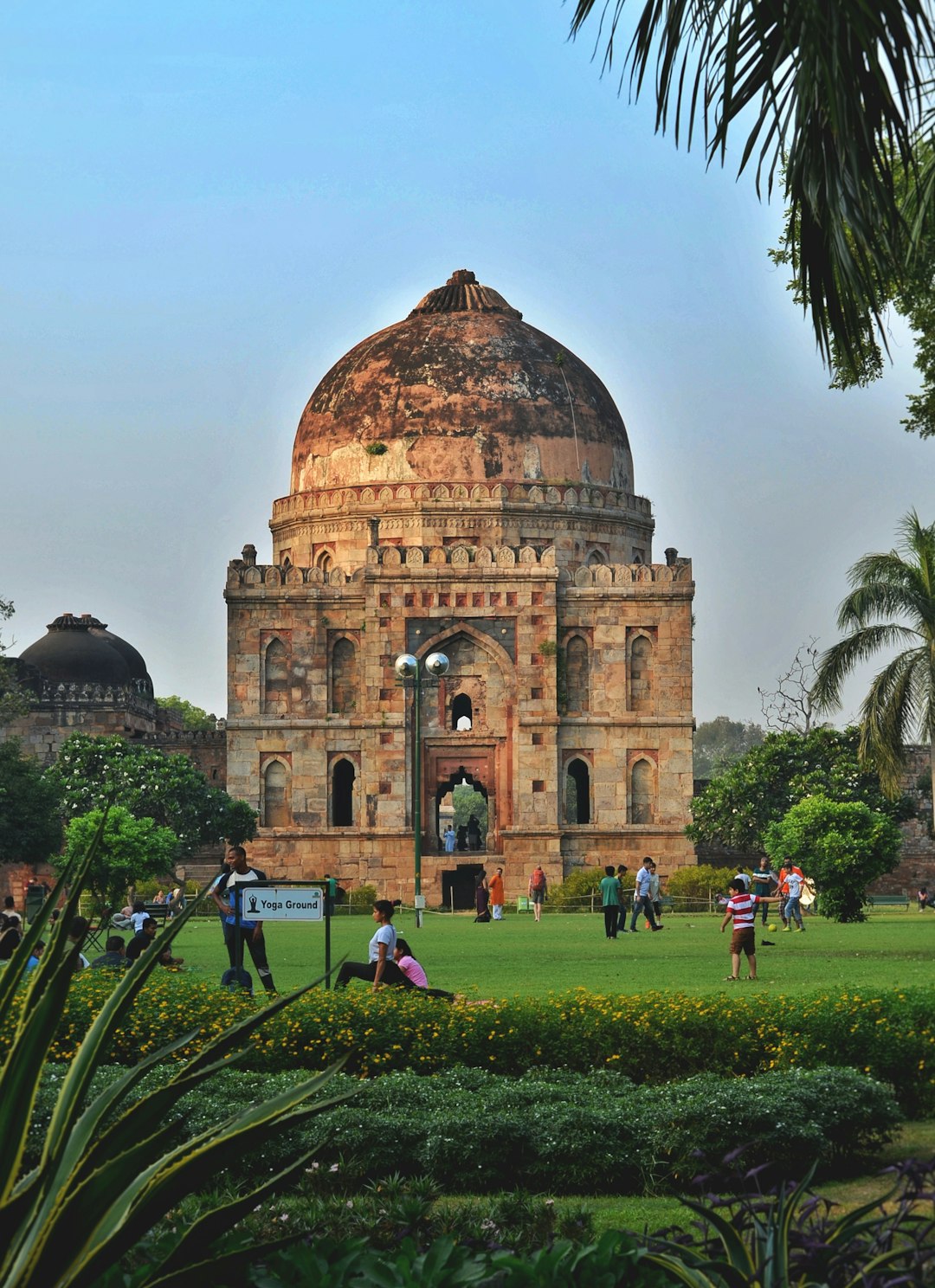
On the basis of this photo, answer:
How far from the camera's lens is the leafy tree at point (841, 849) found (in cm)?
2919

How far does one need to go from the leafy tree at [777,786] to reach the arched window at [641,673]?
8.55ft

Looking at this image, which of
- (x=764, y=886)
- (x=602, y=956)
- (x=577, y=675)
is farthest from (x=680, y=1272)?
(x=577, y=675)

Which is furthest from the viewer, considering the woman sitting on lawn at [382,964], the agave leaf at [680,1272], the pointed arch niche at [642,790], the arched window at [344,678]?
the arched window at [344,678]

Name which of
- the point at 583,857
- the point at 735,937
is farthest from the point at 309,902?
the point at 583,857

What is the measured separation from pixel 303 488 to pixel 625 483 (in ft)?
28.7

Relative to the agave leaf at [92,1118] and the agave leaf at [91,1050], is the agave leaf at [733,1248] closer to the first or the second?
the agave leaf at [92,1118]

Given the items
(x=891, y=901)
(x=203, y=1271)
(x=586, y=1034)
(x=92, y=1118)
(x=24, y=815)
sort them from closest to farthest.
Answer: (x=203, y=1271), (x=92, y=1118), (x=586, y=1034), (x=24, y=815), (x=891, y=901)

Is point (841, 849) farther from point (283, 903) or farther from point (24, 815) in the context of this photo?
point (24, 815)

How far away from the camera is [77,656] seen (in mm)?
59125

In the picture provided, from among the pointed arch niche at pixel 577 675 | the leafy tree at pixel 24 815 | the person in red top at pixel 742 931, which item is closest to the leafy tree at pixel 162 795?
the leafy tree at pixel 24 815

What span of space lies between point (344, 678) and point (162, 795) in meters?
5.21

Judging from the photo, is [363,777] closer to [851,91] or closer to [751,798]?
[751,798]

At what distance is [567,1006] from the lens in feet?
36.6

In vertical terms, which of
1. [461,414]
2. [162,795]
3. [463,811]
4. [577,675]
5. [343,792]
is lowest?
[162,795]
